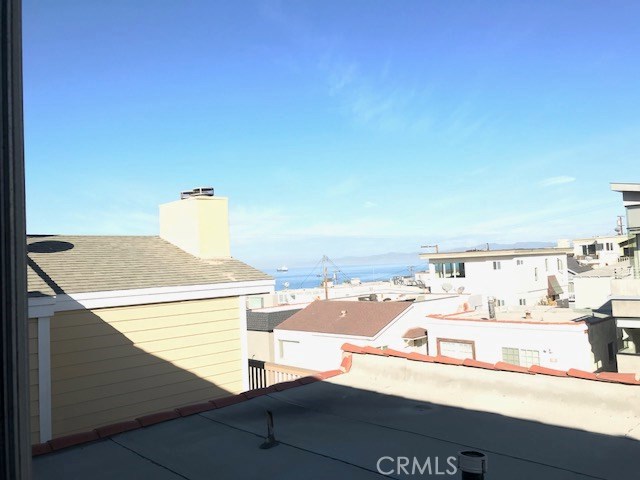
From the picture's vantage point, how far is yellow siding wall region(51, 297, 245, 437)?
726cm

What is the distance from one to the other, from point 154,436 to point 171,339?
365 centimetres

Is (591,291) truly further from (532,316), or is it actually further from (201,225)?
(201,225)

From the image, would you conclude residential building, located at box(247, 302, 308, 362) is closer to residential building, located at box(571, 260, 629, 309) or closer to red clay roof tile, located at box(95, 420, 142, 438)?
residential building, located at box(571, 260, 629, 309)

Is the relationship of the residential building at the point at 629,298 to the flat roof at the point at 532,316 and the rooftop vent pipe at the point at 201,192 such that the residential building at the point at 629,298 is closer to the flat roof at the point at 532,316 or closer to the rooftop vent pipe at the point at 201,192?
the flat roof at the point at 532,316

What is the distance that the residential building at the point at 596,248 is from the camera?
6322 cm

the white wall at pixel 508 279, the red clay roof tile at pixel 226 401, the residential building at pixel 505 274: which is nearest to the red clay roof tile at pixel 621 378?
the red clay roof tile at pixel 226 401

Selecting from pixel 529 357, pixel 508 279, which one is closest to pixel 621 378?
pixel 529 357

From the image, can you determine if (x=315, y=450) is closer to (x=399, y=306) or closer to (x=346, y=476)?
(x=346, y=476)

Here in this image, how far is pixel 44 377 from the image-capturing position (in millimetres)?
6840

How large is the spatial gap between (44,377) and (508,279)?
128 ft

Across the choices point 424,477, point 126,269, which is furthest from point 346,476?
point 126,269

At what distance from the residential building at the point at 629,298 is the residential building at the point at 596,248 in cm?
4931

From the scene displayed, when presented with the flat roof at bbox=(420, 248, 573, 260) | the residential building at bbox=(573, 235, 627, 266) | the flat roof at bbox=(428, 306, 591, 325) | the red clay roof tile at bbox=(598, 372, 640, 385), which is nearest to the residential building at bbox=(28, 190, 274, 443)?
the red clay roof tile at bbox=(598, 372, 640, 385)

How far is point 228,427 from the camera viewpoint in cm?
509
